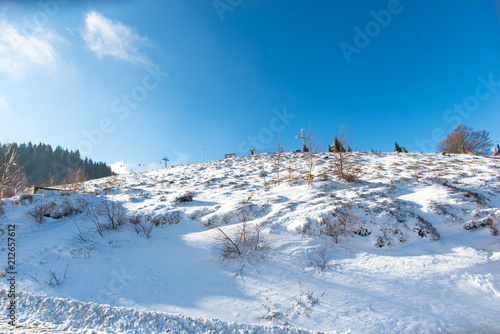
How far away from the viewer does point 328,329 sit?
289 cm

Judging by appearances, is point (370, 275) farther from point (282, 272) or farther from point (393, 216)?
point (393, 216)

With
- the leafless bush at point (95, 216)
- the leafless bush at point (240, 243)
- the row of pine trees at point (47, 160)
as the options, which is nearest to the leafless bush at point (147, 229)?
the leafless bush at point (95, 216)

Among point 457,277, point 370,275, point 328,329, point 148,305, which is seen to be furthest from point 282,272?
point 457,277

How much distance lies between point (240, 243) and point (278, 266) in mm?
1268

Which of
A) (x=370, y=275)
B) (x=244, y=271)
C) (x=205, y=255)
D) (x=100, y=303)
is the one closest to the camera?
(x=100, y=303)

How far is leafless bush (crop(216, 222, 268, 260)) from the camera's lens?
482 cm

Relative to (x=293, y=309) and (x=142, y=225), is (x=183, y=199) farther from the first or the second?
(x=293, y=309)

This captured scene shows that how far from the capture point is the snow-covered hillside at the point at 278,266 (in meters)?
3.06

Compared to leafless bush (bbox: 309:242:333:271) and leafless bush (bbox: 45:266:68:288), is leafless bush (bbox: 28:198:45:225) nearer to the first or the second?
leafless bush (bbox: 45:266:68:288)

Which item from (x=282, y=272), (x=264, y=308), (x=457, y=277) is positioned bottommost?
(x=264, y=308)

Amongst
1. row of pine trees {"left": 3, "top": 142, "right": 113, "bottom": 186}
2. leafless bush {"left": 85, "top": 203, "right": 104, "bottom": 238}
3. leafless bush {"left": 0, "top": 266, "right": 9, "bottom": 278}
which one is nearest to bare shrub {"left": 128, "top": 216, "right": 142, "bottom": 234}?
leafless bush {"left": 85, "top": 203, "right": 104, "bottom": 238}

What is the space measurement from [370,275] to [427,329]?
115cm

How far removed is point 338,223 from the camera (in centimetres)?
546

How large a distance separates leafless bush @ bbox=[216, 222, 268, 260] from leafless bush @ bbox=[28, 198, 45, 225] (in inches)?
297
